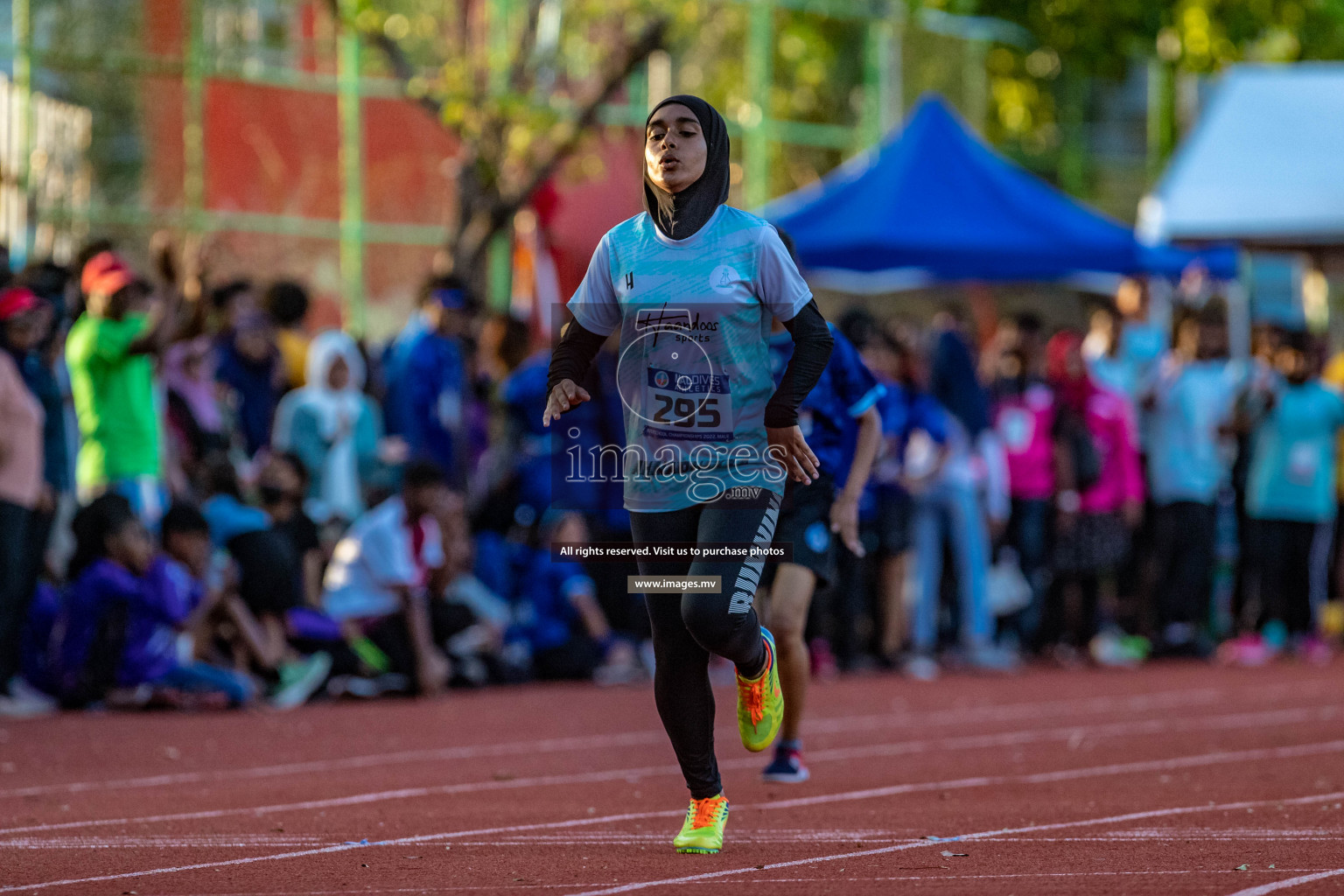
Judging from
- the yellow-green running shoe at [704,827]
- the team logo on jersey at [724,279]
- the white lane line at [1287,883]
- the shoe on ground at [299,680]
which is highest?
the team logo on jersey at [724,279]

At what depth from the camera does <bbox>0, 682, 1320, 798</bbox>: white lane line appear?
8.50m

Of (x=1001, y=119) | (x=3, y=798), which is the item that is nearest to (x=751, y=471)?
(x=3, y=798)

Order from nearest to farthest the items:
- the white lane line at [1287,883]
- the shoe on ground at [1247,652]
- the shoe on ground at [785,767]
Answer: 1. the white lane line at [1287,883]
2. the shoe on ground at [785,767]
3. the shoe on ground at [1247,652]

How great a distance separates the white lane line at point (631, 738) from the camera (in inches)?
335

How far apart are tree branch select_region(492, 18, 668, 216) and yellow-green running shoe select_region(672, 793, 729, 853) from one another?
426 inches

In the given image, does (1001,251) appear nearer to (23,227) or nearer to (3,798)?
(23,227)

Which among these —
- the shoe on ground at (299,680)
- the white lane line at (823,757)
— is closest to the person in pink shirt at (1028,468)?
the white lane line at (823,757)

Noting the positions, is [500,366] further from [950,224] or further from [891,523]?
[950,224]

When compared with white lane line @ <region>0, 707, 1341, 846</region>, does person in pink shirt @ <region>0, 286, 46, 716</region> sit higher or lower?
higher

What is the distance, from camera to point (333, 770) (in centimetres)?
890

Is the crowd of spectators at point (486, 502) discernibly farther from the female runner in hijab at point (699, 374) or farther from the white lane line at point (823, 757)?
the female runner in hijab at point (699, 374)

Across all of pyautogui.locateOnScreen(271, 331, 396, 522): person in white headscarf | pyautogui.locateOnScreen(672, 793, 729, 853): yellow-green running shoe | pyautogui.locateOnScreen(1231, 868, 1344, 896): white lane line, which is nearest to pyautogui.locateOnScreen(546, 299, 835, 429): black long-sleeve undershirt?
pyautogui.locateOnScreen(672, 793, 729, 853): yellow-green running shoe

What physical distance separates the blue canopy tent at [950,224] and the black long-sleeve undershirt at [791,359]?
32.1ft

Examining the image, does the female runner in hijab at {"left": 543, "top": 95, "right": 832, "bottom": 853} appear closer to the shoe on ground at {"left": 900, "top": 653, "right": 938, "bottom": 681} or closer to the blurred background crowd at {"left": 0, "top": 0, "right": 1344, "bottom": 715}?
the blurred background crowd at {"left": 0, "top": 0, "right": 1344, "bottom": 715}
